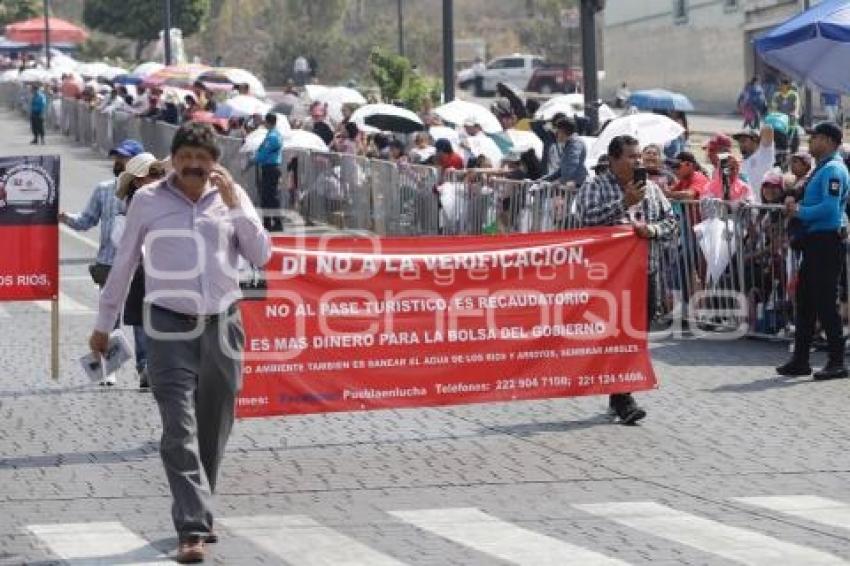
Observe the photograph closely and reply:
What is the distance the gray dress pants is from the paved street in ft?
0.92

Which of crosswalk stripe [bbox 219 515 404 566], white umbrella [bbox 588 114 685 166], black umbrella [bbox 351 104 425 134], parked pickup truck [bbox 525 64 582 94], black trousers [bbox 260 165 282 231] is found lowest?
crosswalk stripe [bbox 219 515 404 566]

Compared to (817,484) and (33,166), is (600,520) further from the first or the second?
(33,166)

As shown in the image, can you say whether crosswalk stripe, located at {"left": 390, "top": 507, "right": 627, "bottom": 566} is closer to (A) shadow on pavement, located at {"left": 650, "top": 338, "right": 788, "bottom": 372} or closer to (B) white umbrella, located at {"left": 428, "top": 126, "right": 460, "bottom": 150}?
(A) shadow on pavement, located at {"left": 650, "top": 338, "right": 788, "bottom": 372}

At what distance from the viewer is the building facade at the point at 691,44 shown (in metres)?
63.6

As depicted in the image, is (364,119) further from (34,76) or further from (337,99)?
(34,76)

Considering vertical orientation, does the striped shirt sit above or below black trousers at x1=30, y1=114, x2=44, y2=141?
below

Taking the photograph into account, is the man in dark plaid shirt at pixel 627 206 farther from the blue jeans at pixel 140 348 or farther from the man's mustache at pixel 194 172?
the man's mustache at pixel 194 172

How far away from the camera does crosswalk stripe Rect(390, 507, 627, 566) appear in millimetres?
9680

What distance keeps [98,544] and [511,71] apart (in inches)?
2776

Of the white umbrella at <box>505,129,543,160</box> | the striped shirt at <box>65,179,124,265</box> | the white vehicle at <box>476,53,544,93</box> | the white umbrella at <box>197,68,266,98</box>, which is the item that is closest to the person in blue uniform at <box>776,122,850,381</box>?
the striped shirt at <box>65,179,124,265</box>

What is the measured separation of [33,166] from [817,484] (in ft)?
20.8

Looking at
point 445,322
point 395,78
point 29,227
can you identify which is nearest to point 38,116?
point 395,78

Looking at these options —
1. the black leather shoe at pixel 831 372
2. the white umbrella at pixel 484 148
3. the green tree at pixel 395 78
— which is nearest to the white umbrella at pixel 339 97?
the green tree at pixel 395 78

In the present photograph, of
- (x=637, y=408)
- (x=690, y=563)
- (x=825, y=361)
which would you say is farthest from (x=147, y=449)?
(x=825, y=361)
